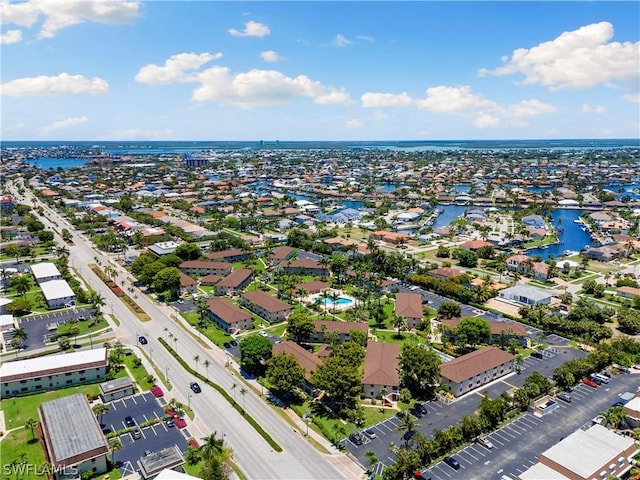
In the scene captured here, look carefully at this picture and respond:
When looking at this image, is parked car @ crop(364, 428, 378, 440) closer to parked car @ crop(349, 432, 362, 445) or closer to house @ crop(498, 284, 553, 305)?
parked car @ crop(349, 432, 362, 445)

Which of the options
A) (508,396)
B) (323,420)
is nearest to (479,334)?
(508,396)

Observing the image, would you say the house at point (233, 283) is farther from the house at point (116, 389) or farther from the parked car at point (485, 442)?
the parked car at point (485, 442)

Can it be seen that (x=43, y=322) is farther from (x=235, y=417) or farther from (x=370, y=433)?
(x=370, y=433)

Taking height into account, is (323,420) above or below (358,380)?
below

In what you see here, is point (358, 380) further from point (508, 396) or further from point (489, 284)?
point (489, 284)

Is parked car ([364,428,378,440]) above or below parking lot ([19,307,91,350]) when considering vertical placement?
below

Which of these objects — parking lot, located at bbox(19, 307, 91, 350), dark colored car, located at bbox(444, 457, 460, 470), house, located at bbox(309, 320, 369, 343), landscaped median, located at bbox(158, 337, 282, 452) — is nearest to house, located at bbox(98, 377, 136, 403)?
landscaped median, located at bbox(158, 337, 282, 452)

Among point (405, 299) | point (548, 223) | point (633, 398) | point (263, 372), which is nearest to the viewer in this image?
point (633, 398)
